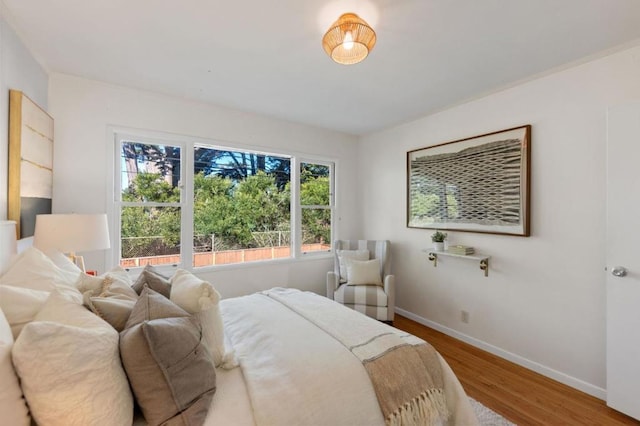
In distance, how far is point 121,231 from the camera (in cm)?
268

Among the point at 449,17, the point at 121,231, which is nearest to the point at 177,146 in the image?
the point at 121,231

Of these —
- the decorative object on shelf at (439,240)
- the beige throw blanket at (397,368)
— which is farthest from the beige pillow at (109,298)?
the decorative object on shelf at (439,240)

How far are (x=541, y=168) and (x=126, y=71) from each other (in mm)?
3568

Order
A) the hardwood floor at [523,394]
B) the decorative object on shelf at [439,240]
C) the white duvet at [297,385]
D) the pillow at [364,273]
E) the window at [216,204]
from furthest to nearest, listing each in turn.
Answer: the pillow at [364,273] < the decorative object on shelf at [439,240] < the window at [216,204] < the hardwood floor at [523,394] < the white duvet at [297,385]

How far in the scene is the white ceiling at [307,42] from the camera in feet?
5.23

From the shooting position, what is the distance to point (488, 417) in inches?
72.4

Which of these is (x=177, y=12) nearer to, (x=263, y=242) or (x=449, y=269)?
(x=263, y=242)

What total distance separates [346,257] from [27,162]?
2.96 m

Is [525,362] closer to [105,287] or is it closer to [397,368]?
[397,368]

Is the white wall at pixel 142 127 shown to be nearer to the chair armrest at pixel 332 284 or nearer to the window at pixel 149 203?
the window at pixel 149 203

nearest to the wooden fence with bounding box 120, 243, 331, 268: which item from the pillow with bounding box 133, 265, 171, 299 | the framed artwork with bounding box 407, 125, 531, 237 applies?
the pillow with bounding box 133, 265, 171, 299

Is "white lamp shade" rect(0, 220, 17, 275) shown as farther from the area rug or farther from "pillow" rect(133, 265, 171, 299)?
the area rug

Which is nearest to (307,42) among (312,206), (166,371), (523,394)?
(166,371)

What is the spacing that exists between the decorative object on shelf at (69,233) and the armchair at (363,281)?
225 cm
